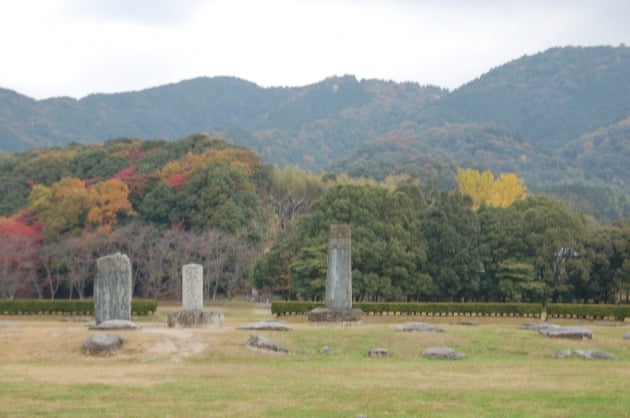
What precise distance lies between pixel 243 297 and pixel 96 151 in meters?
25.7

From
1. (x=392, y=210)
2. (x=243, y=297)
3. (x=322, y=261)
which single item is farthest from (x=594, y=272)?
(x=243, y=297)

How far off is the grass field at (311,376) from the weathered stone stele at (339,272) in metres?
4.79

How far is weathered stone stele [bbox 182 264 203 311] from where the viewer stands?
116ft

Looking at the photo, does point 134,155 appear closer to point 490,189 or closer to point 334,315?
point 490,189

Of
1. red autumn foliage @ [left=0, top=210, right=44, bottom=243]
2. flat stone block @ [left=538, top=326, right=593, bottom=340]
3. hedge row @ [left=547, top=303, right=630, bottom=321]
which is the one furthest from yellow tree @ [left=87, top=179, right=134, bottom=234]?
flat stone block @ [left=538, top=326, right=593, bottom=340]

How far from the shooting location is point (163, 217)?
6781cm

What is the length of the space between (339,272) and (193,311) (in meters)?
7.07

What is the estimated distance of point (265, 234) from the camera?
2709 inches

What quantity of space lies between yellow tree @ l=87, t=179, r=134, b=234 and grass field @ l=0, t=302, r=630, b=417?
34.2 meters

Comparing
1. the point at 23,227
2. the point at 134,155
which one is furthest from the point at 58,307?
the point at 134,155

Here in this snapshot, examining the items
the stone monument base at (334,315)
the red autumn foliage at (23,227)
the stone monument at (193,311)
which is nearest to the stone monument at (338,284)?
the stone monument base at (334,315)

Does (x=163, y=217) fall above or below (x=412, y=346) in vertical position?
above

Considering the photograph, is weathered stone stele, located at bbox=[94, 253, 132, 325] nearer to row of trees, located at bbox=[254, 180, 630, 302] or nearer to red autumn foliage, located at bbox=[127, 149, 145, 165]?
row of trees, located at bbox=[254, 180, 630, 302]

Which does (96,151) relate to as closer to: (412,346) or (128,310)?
(128,310)
